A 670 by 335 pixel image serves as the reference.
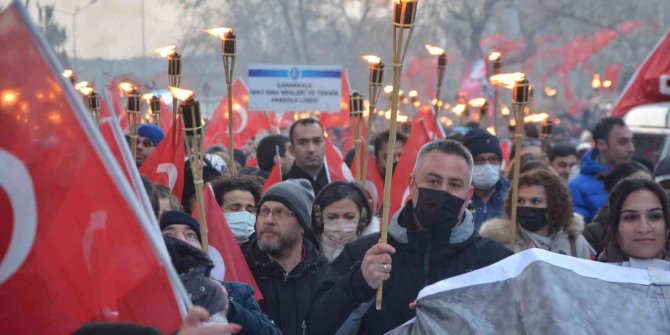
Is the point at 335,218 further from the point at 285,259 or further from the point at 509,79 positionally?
the point at 509,79

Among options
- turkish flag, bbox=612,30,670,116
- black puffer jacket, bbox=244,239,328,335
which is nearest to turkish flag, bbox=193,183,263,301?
black puffer jacket, bbox=244,239,328,335

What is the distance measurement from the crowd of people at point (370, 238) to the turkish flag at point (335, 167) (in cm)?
183

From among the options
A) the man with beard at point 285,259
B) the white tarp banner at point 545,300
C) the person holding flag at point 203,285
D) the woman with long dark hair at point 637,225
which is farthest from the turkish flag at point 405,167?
the white tarp banner at point 545,300

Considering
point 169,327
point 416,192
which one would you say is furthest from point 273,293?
point 169,327

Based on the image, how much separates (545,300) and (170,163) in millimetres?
3771

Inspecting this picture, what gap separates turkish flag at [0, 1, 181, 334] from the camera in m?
3.24

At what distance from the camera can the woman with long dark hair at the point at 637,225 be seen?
4980 mm

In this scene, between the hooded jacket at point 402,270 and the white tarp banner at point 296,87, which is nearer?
the hooded jacket at point 402,270

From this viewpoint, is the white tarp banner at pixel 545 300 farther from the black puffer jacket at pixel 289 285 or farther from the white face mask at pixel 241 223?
the white face mask at pixel 241 223

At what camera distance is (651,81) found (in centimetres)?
909

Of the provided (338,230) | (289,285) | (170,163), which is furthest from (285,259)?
(170,163)

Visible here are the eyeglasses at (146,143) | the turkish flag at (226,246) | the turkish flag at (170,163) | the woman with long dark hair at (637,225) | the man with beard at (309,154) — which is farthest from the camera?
the eyeglasses at (146,143)

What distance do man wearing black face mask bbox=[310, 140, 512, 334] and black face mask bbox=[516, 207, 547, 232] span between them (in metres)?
1.59

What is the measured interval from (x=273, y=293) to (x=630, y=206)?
1.52 metres
